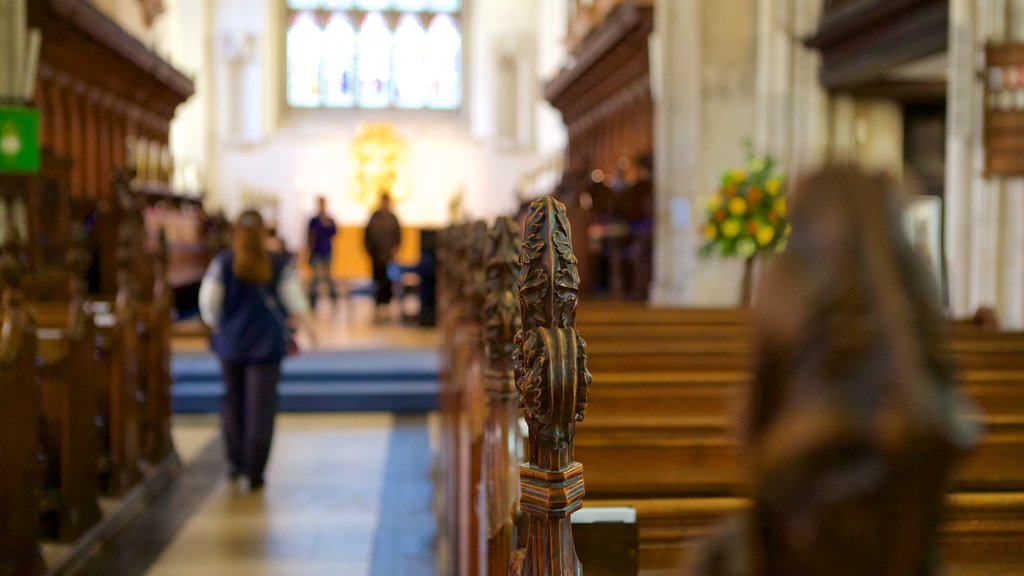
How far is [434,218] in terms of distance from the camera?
2166cm

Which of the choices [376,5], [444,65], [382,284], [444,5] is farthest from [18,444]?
[444,5]

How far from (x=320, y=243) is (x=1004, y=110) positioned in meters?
9.64

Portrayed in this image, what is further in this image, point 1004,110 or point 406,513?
point 1004,110

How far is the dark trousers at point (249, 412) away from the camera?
5.30 meters

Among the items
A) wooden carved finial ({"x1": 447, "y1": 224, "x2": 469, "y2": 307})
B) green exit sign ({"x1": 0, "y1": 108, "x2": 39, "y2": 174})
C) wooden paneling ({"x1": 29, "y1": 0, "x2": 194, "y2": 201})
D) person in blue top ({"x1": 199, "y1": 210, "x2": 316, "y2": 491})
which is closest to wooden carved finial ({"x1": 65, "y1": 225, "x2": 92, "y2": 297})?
person in blue top ({"x1": 199, "y1": 210, "x2": 316, "y2": 491})

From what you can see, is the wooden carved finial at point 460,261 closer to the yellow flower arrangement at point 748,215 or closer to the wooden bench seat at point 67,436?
the wooden bench seat at point 67,436

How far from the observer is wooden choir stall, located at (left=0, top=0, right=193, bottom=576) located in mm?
3674

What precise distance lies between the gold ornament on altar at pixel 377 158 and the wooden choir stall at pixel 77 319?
8656 mm

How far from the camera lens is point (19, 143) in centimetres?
738

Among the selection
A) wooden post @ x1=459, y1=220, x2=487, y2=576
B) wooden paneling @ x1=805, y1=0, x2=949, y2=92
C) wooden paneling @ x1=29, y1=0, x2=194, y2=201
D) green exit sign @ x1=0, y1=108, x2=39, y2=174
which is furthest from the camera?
wooden paneling @ x1=29, y1=0, x2=194, y2=201

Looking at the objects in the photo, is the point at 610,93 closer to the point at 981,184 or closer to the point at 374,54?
the point at 981,184

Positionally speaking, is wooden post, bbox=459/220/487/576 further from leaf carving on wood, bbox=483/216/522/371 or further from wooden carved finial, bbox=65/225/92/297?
wooden carved finial, bbox=65/225/92/297

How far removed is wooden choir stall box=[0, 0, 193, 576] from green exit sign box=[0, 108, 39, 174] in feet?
1.63

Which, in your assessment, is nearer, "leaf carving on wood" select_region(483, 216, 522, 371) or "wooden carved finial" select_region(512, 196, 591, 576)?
"wooden carved finial" select_region(512, 196, 591, 576)
